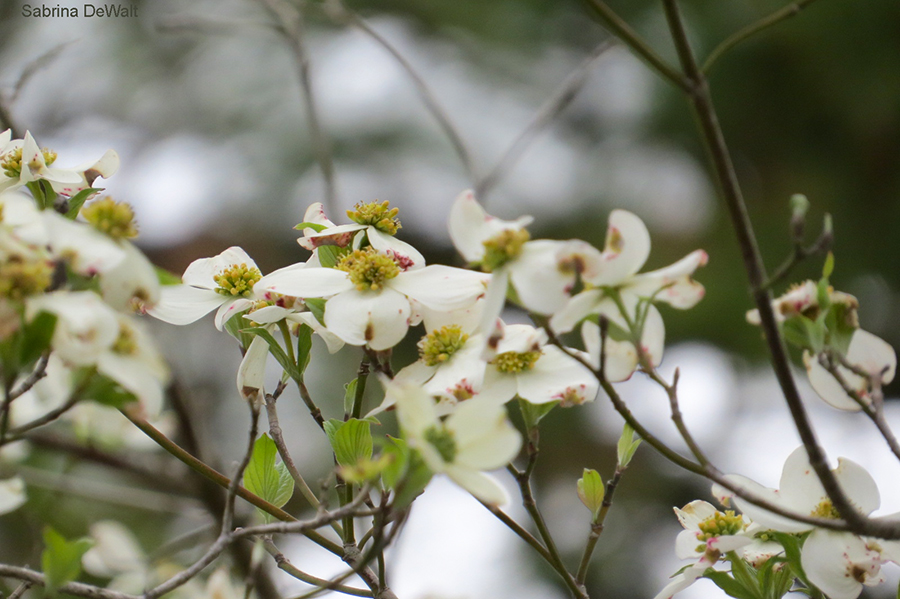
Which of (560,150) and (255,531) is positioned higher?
(255,531)

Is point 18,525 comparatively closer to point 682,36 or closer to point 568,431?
point 568,431

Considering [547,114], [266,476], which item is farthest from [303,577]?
[547,114]

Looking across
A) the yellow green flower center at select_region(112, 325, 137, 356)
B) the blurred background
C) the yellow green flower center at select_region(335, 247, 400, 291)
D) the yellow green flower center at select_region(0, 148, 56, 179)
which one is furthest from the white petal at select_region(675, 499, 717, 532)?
the blurred background

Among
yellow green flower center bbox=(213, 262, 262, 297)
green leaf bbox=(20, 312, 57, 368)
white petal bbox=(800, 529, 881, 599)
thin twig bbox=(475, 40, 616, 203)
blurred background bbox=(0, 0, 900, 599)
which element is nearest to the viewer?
green leaf bbox=(20, 312, 57, 368)

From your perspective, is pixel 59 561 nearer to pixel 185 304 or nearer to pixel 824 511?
pixel 185 304

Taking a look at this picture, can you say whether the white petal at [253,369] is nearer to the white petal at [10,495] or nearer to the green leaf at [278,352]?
the green leaf at [278,352]

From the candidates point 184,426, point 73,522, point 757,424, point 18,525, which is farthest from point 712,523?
point 757,424

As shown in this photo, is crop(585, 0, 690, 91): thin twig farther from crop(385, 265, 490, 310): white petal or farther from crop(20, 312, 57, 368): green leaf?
crop(20, 312, 57, 368): green leaf
